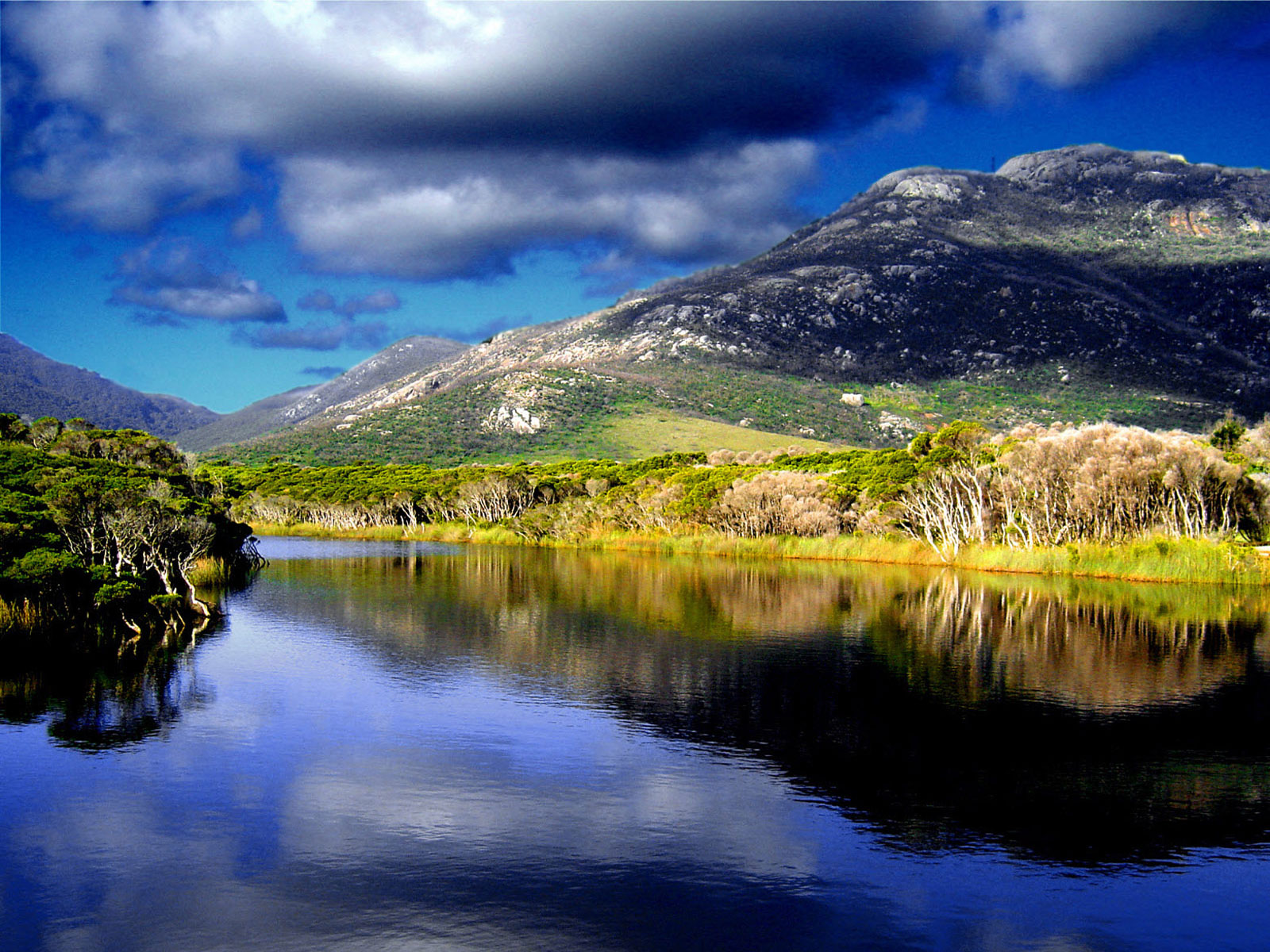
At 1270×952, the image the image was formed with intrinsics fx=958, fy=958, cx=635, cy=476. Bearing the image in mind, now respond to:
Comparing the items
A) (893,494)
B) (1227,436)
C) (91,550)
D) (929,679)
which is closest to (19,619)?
(91,550)

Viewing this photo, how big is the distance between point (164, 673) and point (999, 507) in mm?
55950

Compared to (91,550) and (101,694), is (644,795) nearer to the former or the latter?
(101,694)

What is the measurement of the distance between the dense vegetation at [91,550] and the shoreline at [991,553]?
44.3 metres

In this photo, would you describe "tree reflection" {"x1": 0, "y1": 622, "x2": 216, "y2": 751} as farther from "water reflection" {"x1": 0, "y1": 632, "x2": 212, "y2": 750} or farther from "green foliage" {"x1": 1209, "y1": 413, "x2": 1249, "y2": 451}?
"green foliage" {"x1": 1209, "y1": 413, "x2": 1249, "y2": 451}

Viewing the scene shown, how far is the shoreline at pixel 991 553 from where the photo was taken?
5184cm

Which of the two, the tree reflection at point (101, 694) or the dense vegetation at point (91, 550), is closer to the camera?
the tree reflection at point (101, 694)

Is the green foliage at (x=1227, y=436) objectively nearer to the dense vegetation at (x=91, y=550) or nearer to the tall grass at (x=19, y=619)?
the dense vegetation at (x=91, y=550)

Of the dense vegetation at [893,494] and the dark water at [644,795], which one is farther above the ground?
the dense vegetation at [893,494]

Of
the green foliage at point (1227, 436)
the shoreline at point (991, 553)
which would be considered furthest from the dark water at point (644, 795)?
the green foliage at point (1227, 436)

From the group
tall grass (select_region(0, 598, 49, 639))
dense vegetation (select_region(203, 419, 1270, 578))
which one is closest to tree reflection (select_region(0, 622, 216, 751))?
tall grass (select_region(0, 598, 49, 639))

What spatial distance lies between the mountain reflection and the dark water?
135mm

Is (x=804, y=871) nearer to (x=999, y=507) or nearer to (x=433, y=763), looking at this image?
(x=433, y=763)

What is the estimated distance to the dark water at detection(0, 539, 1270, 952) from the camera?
12.7 meters

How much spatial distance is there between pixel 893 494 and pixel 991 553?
11193mm
